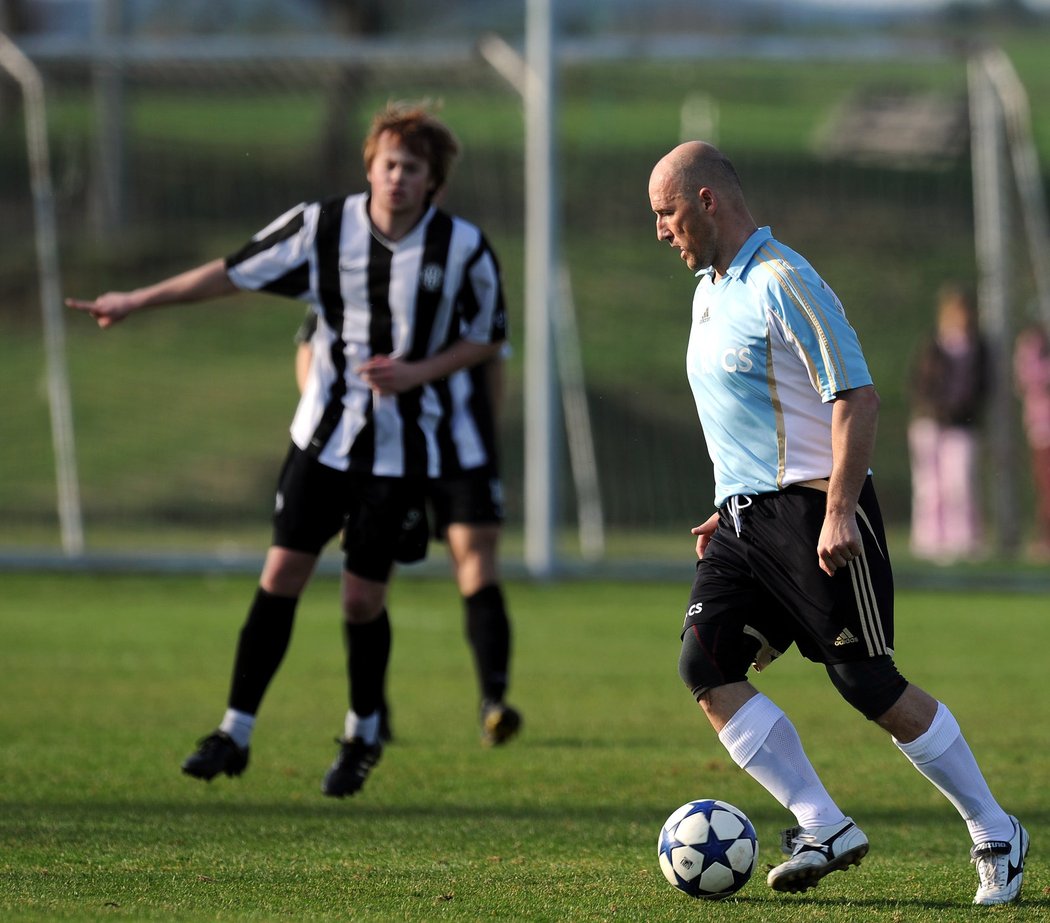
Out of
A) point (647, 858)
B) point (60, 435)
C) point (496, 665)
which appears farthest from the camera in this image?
point (60, 435)

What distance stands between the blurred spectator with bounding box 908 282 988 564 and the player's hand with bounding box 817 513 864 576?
10222 millimetres

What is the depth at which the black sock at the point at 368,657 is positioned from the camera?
6297 millimetres

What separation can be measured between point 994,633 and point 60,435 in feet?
24.4

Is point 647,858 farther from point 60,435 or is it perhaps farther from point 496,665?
point 60,435

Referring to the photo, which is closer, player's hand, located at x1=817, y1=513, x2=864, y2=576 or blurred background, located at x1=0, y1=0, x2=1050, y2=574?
Answer: player's hand, located at x1=817, y1=513, x2=864, y2=576

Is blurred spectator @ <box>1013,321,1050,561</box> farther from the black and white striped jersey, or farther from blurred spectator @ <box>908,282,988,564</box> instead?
the black and white striped jersey

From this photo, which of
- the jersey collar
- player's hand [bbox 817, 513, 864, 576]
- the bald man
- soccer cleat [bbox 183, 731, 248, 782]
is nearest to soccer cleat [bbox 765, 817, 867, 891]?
the bald man

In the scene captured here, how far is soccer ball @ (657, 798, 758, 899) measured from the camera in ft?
14.4

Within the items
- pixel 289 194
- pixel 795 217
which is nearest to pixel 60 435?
pixel 289 194

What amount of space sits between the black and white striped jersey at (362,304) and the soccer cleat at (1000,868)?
2.54 metres

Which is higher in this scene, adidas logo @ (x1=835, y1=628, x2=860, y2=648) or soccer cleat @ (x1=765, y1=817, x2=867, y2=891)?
adidas logo @ (x1=835, y1=628, x2=860, y2=648)

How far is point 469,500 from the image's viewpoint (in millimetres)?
6797

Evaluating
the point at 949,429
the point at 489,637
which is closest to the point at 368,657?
the point at 489,637

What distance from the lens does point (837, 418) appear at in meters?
4.28
